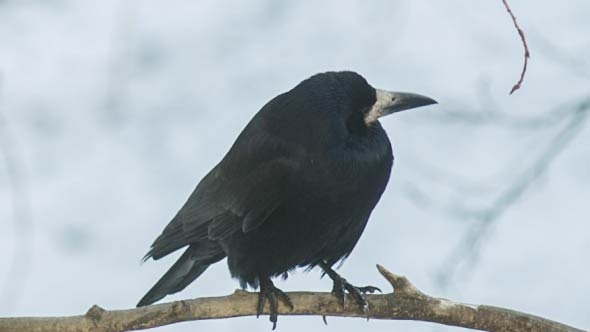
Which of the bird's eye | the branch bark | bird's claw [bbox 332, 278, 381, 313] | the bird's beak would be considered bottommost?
the branch bark

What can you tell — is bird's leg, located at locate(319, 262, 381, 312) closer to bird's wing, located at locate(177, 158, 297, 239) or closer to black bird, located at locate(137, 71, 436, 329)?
black bird, located at locate(137, 71, 436, 329)

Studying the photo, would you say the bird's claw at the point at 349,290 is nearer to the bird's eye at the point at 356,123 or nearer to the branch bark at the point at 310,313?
the branch bark at the point at 310,313

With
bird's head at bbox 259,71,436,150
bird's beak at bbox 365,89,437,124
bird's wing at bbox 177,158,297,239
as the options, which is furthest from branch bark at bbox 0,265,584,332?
bird's beak at bbox 365,89,437,124

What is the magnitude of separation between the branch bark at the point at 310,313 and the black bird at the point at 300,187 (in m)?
0.11

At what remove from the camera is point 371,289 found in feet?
12.0

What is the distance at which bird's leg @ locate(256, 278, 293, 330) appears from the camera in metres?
3.52

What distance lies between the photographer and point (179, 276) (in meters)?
4.03

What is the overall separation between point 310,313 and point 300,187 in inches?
16.4

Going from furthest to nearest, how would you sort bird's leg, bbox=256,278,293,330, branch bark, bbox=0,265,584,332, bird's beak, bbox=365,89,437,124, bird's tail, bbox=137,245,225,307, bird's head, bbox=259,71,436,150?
bird's tail, bbox=137,245,225,307 < bird's beak, bbox=365,89,437,124 < bird's head, bbox=259,71,436,150 < bird's leg, bbox=256,278,293,330 < branch bark, bbox=0,265,584,332

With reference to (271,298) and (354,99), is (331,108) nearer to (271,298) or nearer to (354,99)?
(354,99)

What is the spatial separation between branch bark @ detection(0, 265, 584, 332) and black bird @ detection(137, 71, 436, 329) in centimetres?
11

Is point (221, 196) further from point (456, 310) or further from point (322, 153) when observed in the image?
point (456, 310)

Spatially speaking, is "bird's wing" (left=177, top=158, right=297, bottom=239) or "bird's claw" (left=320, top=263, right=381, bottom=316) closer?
"bird's claw" (left=320, top=263, right=381, bottom=316)

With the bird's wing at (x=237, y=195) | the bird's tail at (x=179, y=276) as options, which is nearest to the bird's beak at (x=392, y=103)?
the bird's wing at (x=237, y=195)
